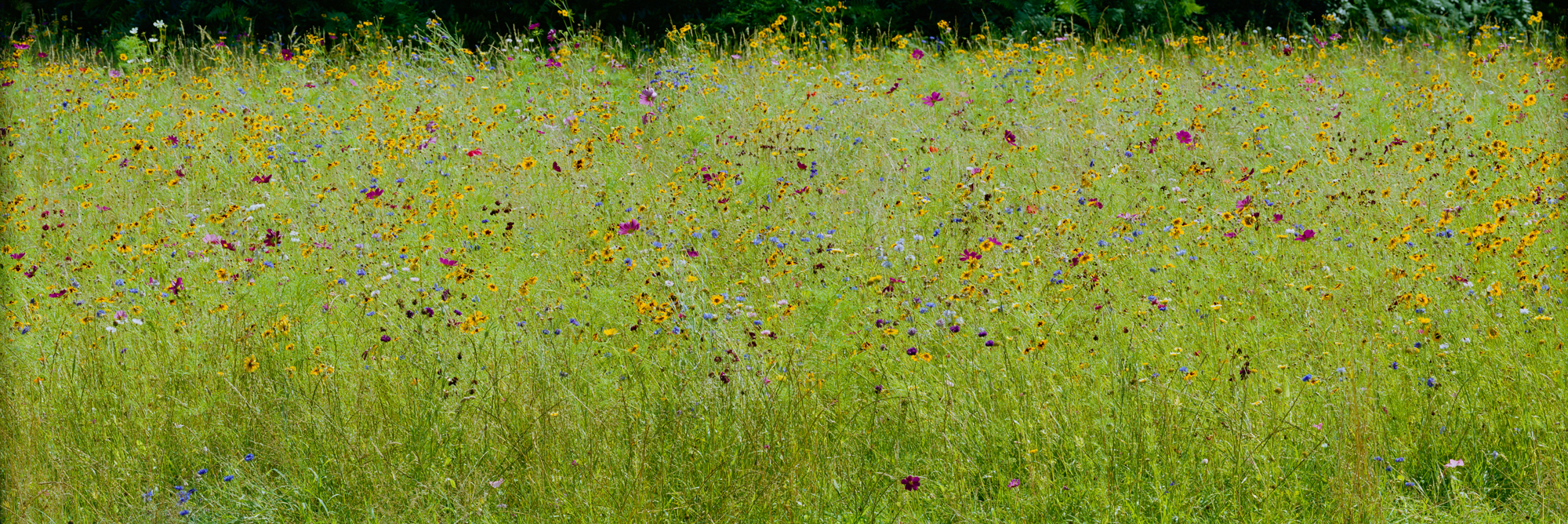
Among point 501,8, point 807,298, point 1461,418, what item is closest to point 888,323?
point 807,298

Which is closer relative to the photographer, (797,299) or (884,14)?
(797,299)

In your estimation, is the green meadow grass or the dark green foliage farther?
the dark green foliage

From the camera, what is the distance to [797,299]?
358cm

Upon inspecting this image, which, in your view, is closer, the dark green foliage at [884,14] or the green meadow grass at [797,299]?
the green meadow grass at [797,299]

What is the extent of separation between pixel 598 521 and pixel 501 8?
316 inches

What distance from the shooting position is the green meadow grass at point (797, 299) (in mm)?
2393

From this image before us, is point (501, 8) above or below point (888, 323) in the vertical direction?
below

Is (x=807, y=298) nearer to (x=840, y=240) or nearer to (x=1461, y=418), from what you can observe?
(x=840, y=240)

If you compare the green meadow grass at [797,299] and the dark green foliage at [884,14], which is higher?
the green meadow grass at [797,299]

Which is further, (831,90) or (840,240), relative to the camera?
(831,90)

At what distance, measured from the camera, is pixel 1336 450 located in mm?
2307

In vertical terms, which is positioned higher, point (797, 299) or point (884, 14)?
point (797, 299)

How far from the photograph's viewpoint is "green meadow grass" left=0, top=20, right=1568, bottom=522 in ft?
7.85

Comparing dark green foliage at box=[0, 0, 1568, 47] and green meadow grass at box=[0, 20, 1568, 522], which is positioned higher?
green meadow grass at box=[0, 20, 1568, 522]
